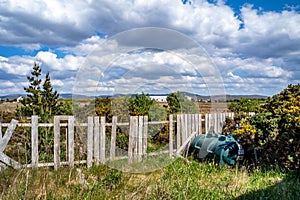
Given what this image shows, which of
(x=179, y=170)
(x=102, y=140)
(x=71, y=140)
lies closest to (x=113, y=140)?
(x=102, y=140)

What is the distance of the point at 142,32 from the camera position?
6.90m

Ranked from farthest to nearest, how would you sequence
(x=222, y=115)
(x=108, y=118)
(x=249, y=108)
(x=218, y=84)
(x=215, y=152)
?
(x=249, y=108), (x=222, y=115), (x=108, y=118), (x=218, y=84), (x=215, y=152)

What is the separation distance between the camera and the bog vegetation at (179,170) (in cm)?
354

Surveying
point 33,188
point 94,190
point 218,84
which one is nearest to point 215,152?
point 218,84

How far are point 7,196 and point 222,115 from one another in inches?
311

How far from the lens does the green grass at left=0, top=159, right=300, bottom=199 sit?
10.9 feet

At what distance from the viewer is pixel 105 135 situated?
7547 mm

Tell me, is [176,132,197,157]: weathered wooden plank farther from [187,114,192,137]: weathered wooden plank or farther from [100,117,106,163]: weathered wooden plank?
[100,117,106,163]: weathered wooden plank

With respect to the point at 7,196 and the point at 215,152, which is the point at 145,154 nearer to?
the point at 215,152

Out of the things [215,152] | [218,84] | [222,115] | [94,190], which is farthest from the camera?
[222,115]

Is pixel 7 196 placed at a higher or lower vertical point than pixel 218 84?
lower

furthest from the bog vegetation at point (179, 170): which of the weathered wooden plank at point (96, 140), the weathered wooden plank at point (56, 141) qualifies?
the weathered wooden plank at point (96, 140)

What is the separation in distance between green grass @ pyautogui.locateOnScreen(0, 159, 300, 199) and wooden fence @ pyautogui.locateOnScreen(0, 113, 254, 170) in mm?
800

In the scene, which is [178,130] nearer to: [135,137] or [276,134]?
[135,137]
